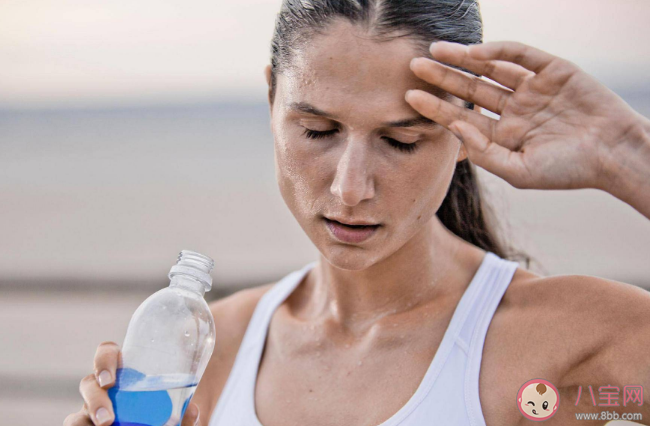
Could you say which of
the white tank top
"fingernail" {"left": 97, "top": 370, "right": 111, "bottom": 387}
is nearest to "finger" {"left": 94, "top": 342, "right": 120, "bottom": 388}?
"fingernail" {"left": 97, "top": 370, "right": 111, "bottom": 387}

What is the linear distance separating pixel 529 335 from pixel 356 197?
0.45m

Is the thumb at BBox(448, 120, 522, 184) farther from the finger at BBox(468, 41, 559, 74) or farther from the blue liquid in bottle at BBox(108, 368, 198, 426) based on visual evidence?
the blue liquid in bottle at BBox(108, 368, 198, 426)

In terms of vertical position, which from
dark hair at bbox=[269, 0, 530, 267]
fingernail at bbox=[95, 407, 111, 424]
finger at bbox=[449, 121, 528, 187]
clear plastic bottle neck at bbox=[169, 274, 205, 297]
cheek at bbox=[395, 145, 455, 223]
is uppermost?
dark hair at bbox=[269, 0, 530, 267]

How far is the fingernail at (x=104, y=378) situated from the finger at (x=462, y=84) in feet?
2.38

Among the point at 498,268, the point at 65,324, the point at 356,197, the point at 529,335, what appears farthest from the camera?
the point at 65,324

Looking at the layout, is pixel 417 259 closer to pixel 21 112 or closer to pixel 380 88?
pixel 380 88

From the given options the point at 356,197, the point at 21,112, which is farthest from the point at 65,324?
the point at 21,112

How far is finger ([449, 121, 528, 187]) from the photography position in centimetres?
108

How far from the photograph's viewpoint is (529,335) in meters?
1.28

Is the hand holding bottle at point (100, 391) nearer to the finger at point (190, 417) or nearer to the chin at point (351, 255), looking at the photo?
the finger at point (190, 417)

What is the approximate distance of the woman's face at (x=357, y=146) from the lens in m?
1.17

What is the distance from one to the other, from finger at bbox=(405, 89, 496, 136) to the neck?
0.41 meters

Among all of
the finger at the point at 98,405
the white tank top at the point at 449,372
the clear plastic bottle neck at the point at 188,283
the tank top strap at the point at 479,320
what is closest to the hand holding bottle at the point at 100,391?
the finger at the point at 98,405

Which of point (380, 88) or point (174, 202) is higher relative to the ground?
point (380, 88)
